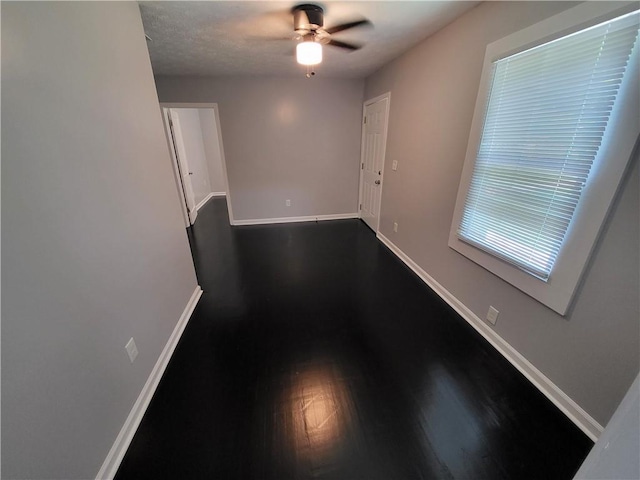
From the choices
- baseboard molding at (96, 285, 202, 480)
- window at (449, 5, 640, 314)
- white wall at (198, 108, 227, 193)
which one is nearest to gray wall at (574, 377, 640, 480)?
window at (449, 5, 640, 314)

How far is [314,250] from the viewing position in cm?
350

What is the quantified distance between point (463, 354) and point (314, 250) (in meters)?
2.16

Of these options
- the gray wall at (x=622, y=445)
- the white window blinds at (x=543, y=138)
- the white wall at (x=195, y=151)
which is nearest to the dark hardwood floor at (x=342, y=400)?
the gray wall at (x=622, y=445)

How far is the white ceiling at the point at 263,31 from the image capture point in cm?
180

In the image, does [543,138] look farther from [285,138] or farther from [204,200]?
[204,200]

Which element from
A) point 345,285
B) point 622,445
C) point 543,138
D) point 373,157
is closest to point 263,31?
point 373,157

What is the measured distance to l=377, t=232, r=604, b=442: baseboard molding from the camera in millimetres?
1310

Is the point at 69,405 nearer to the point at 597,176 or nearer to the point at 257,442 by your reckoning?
the point at 257,442

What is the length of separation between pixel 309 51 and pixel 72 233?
199 centimetres

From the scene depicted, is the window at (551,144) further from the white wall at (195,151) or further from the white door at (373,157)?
the white wall at (195,151)

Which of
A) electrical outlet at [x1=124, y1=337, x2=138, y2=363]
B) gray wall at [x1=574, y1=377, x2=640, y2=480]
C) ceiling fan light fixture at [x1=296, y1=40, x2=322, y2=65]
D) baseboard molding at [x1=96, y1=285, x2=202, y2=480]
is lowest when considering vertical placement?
baseboard molding at [x1=96, y1=285, x2=202, y2=480]

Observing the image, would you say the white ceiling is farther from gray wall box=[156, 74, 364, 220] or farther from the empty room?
gray wall box=[156, 74, 364, 220]

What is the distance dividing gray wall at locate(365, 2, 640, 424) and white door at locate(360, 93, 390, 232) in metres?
0.20

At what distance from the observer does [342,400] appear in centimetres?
147
